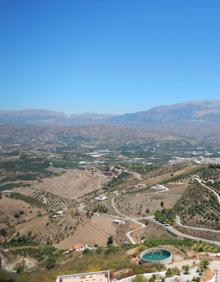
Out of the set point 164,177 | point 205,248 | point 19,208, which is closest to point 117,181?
point 164,177

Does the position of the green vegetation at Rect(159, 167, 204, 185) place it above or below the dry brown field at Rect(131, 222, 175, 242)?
above

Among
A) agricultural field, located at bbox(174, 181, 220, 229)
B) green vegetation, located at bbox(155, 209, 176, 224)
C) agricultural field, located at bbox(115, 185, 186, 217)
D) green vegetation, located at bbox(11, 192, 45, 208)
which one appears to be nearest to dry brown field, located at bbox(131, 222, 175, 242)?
green vegetation, located at bbox(155, 209, 176, 224)

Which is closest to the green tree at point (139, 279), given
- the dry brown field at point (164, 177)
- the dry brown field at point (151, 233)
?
the dry brown field at point (151, 233)

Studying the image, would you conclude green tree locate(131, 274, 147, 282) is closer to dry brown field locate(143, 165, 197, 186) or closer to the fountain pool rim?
the fountain pool rim

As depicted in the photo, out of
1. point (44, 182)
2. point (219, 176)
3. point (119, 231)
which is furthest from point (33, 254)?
point (44, 182)

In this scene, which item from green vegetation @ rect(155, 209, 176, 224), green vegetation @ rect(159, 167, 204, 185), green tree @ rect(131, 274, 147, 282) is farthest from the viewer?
green vegetation @ rect(159, 167, 204, 185)

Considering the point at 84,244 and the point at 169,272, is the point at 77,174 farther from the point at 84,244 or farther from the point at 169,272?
the point at 169,272

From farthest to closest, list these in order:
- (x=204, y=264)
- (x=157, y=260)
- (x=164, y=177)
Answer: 1. (x=164, y=177)
2. (x=157, y=260)
3. (x=204, y=264)

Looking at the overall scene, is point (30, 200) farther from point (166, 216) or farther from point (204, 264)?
point (204, 264)

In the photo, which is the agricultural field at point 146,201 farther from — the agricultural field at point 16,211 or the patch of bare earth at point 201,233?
the agricultural field at point 16,211
